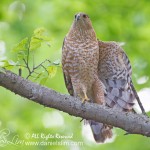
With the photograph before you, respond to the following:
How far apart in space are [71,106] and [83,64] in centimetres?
86

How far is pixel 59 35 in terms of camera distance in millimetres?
7023

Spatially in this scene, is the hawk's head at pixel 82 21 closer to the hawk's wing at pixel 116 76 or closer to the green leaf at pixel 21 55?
the hawk's wing at pixel 116 76

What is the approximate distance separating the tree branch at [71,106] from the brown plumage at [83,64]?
0.61 m

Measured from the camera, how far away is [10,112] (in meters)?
7.43

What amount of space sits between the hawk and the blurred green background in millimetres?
1977

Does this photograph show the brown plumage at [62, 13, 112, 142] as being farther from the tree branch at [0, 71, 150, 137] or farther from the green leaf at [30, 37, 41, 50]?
the green leaf at [30, 37, 41, 50]

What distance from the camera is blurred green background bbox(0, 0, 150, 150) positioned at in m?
6.61

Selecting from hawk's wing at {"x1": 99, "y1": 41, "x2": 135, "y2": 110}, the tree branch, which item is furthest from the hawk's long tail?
the tree branch

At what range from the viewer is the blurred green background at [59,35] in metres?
6.61

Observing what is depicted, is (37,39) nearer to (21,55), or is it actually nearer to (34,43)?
(34,43)

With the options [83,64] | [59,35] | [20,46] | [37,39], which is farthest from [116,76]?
[59,35]

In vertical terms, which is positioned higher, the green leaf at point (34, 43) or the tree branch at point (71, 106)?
the green leaf at point (34, 43)

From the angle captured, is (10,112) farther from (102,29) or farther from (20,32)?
(102,29)

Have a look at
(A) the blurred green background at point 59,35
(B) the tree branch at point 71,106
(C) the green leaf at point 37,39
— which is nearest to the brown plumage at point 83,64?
(B) the tree branch at point 71,106
